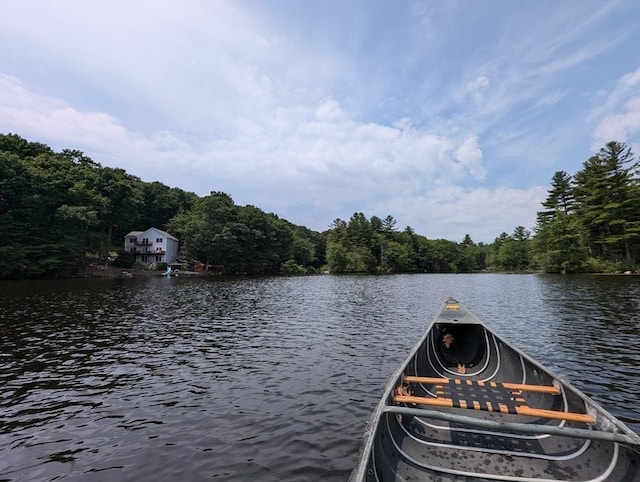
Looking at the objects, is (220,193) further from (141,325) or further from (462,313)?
(462,313)

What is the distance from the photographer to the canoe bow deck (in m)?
4.19

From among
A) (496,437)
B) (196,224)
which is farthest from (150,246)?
(496,437)

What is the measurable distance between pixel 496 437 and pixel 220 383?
25.2 ft

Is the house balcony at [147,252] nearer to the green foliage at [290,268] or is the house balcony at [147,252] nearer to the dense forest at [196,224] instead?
the dense forest at [196,224]

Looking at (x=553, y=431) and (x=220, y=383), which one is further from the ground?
(x=553, y=431)

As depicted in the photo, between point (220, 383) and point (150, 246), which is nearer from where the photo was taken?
point (220, 383)

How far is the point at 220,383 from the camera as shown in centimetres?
1025

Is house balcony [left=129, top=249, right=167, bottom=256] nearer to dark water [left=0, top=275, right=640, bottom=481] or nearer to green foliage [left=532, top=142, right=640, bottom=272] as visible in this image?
dark water [left=0, top=275, right=640, bottom=481]

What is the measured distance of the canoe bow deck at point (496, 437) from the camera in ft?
13.8

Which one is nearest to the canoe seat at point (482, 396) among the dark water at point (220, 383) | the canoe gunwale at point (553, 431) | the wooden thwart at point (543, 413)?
the wooden thwart at point (543, 413)

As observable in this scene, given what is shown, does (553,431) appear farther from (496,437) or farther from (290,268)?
(290,268)

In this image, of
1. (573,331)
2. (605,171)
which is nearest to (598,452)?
(573,331)

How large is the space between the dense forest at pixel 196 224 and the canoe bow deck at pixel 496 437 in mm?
61497

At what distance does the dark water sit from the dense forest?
4035 centimetres
